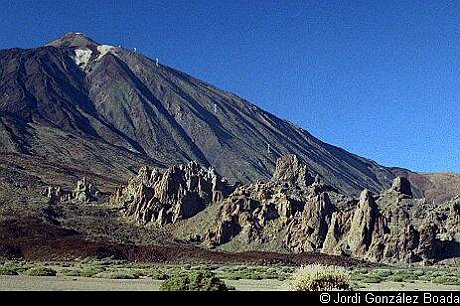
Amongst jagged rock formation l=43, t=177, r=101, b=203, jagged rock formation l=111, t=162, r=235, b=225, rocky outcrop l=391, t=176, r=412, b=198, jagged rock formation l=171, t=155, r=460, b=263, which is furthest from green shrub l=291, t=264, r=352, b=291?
jagged rock formation l=43, t=177, r=101, b=203

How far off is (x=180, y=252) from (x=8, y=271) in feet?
150

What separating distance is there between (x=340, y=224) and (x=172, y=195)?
31819 millimetres

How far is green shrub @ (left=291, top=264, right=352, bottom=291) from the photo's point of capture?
22.1 m

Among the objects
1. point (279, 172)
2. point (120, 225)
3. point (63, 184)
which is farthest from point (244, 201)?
point (63, 184)

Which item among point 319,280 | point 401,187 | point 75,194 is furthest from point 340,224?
point 319,280

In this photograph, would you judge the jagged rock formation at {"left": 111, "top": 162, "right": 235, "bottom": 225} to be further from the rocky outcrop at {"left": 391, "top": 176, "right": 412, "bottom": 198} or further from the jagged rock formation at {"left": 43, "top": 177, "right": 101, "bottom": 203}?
the rocky outcrop at {"left": 391, "top": 176, "right": 412, "bottom": 198}

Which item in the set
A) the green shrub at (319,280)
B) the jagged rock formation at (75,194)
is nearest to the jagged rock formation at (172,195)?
the jagged rock formation at (75,194)

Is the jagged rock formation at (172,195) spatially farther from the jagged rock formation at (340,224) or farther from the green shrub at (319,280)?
the green shrub at (319,280)

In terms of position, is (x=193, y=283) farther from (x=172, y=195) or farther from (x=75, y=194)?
(x=75, y=194)

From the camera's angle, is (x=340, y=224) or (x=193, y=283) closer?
(x=193, y=283)

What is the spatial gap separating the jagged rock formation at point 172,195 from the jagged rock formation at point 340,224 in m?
3.84

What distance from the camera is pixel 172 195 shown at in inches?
4336

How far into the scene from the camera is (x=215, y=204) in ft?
353
